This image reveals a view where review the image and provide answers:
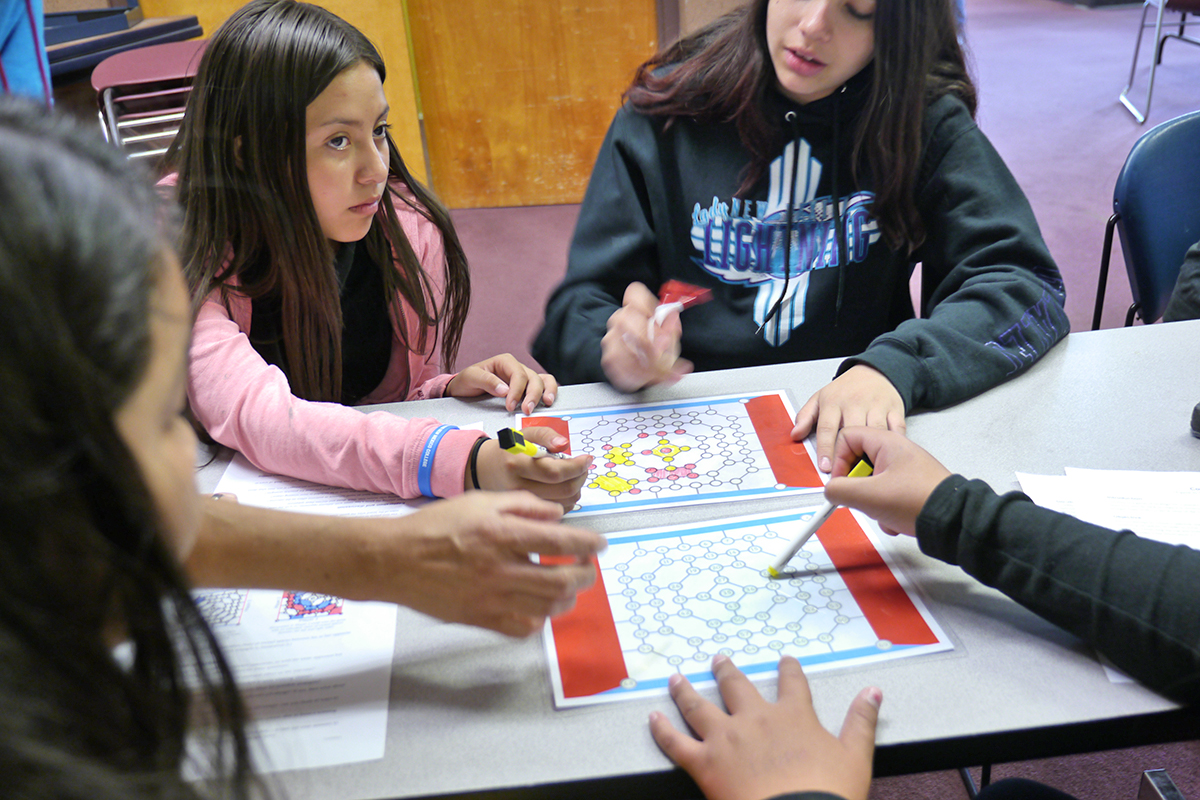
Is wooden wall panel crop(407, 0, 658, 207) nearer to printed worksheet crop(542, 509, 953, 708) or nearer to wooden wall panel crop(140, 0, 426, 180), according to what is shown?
wooden wall panel crop(140, 0, 426, 180)

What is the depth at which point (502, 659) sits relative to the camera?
0.67 meters

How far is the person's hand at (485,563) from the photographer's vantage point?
0.63m

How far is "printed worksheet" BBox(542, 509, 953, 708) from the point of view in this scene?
650 millimetres

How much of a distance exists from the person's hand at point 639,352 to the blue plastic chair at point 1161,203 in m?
0.84

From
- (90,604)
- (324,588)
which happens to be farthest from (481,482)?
(90,604)

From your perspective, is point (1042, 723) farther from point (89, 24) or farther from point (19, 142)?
point (89, 24)

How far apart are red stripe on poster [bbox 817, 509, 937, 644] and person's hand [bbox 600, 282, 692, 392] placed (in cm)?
31

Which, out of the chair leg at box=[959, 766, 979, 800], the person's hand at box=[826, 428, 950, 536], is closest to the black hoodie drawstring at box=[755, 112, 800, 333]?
the person's hand at box=[826, 428, 950, 536]

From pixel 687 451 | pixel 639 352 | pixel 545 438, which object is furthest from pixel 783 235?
pixel 545 438

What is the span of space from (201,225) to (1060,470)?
3.24ft

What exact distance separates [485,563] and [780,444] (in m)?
0.41

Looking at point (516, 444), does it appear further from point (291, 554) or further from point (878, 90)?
point (878, 90)

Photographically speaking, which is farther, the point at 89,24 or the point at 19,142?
the point at 89,24

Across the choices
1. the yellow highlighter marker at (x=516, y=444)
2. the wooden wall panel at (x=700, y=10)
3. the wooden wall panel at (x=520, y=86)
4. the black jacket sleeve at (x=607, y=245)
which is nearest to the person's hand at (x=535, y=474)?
the yellow highlighter marker at (x=516, y=444)
